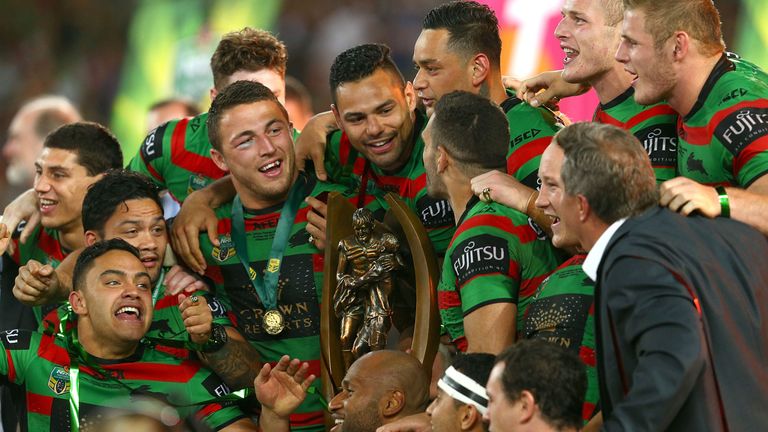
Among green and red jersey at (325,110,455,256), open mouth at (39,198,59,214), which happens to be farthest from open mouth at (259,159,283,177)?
open mouth at (39,198,59,214)

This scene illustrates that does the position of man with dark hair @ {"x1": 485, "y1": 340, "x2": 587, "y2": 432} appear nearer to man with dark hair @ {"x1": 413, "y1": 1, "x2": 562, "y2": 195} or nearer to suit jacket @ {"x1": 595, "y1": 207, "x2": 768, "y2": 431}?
suit jacket @ {"x1": 595, "y1": 207, "x2": 768, "y2": 431}

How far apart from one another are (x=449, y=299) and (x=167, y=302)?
1384mm

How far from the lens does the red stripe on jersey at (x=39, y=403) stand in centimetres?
532

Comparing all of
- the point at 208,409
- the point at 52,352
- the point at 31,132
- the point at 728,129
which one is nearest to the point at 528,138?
the point at 728,129

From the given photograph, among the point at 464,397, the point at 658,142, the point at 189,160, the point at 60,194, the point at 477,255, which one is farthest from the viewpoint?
the point at 189,160

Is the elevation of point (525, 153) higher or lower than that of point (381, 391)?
higher

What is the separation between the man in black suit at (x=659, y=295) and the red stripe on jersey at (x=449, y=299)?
0.73 metres

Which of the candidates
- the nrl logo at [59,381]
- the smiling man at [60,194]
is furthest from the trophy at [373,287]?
the smiling man at [60,194]

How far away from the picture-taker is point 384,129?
18.0 feet

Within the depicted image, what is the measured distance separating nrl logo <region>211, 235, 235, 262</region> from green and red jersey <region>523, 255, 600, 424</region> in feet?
5.52

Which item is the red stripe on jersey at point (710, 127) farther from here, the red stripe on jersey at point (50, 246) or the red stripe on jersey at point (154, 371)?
→ the red stripe on jersey at point (50, 246)

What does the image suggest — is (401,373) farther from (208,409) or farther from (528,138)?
(528,138)

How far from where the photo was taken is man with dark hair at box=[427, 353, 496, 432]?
13.8 feet

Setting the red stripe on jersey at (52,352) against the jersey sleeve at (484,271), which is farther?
the red stripe on jersey at (52,352)
